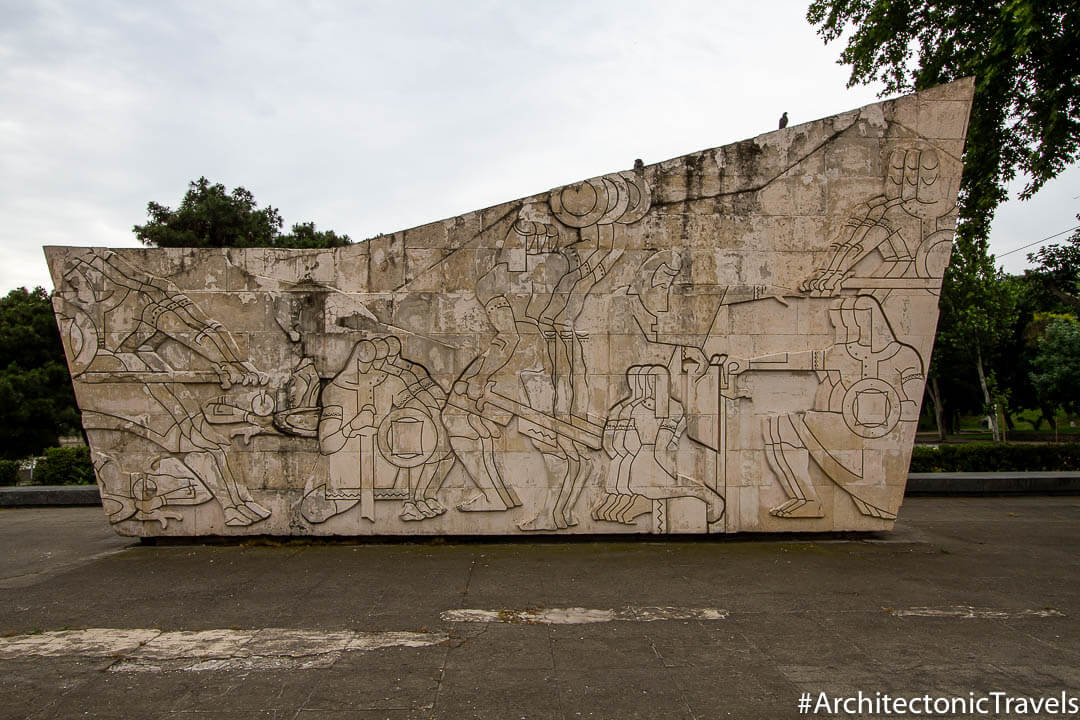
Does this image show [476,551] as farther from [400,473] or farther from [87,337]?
[87,337]

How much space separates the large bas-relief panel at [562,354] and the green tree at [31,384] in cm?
1783

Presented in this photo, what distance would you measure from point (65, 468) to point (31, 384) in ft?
37.9

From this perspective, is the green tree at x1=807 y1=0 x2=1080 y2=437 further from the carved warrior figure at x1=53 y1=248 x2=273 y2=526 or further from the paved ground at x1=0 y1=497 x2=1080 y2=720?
the carved warrior figure at x1=53 y1=248 x2=273 y2=526

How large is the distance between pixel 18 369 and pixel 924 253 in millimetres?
26491

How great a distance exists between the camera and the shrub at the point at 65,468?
1330 cm

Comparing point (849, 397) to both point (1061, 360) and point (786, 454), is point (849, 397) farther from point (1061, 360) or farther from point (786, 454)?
point (1061, 360)

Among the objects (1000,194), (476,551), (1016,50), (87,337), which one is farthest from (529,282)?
(1000,194)

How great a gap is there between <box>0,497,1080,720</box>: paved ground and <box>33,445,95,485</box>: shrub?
5.05 m

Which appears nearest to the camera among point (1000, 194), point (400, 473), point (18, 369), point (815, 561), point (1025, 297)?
point (815, 561)

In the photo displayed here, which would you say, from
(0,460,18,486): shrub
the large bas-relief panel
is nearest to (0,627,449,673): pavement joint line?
the large bas-relief panel

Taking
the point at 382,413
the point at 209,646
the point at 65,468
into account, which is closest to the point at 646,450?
the point at 382,413

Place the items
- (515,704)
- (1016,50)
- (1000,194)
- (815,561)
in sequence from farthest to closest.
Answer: (1000,194)
(1016,50)
(815,561)
(515,704)

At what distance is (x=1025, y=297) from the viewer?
3066cm

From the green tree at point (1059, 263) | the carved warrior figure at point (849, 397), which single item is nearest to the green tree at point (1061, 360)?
the green tree at point (1059, 263)
